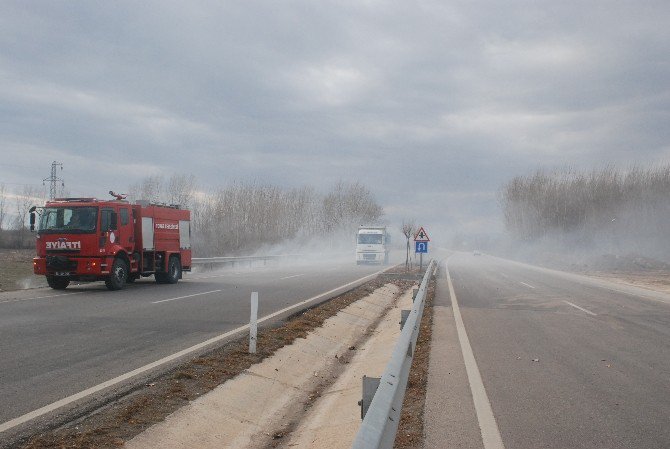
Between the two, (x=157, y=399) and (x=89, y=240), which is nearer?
(x=157, y=399)

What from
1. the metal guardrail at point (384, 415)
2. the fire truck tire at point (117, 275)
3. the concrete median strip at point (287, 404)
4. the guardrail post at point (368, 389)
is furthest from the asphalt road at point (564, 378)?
the fire truck tire at point (117, 275)

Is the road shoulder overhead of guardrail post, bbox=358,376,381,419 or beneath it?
beneath

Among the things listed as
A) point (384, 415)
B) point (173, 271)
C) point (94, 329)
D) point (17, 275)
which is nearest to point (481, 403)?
point (384, 415)

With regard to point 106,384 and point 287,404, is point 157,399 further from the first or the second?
point 287,404

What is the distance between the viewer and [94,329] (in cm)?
1052

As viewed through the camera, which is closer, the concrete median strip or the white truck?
the concrete median strip

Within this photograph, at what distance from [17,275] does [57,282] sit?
10.7 metres

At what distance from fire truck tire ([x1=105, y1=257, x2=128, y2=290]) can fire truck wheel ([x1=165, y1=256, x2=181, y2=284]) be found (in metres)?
2.63

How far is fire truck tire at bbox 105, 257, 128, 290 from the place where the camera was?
1828 centimetres

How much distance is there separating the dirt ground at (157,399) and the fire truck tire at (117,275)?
9462mm

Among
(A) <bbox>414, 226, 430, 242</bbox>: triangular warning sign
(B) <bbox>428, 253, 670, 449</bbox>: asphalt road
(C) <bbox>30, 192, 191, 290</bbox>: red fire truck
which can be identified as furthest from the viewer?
(A) <bbox>414, 226, 430, 242</bbox>: triangular warning sign

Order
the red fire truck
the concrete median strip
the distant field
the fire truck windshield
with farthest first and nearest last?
1. the distant field
2. the fire truck windshield
3. the red fire truck
4. the concrete median strip

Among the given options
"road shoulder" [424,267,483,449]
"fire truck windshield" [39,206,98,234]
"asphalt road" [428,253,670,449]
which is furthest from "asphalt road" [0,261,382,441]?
"asphalt road" [428,253,670,449]

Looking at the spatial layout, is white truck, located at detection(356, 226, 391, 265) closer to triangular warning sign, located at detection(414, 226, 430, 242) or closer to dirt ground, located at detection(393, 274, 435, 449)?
triangular warning sign, located at detection(414, 226, 430, 242)
